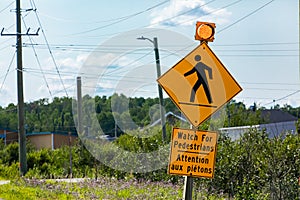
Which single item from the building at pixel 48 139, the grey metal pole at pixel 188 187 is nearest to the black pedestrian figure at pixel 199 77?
the grey metal pole at pixel 188 187

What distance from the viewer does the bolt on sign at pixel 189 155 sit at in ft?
23.8

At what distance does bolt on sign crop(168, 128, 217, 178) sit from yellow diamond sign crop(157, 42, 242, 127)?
0.19m

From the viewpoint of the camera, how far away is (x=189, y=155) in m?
7.25

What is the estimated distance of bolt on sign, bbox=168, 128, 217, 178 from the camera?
7.24 metres

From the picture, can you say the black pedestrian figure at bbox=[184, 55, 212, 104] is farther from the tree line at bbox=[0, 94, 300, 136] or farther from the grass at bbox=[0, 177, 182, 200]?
the grass at bbox=[0, 177, 182, 200]

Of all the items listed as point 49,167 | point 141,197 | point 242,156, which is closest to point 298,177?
point 242,156

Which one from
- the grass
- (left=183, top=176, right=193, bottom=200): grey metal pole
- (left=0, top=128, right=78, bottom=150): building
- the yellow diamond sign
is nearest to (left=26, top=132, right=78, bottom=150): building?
(left=0, top=128, right=78, bottom=150): building

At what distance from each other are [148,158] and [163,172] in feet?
3.48

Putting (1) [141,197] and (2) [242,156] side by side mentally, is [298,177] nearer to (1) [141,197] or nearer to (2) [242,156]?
(2) [242,156]

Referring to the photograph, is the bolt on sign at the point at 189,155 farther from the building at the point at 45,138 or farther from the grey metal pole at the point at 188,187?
the building at the point at 45,138

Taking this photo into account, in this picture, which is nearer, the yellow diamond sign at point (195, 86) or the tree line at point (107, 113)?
the yellow diamond sign at point (195, 86)

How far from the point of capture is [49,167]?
33.8m

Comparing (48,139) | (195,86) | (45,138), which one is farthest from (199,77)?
(45,138)

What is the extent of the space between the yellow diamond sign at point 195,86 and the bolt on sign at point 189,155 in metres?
0.19
